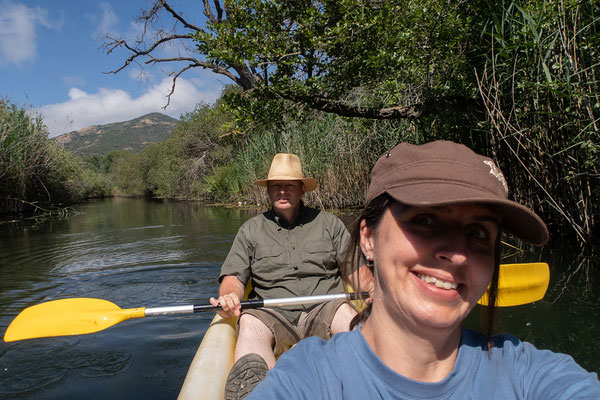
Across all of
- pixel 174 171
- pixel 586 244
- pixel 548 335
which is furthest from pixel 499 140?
pixel 174 171

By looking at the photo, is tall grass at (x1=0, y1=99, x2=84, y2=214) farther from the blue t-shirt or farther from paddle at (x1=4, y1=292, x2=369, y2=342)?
the blue t-shirt

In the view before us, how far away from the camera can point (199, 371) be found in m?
1.91

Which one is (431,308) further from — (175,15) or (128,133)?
(128,133)

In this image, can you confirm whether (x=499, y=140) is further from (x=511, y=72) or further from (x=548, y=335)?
(x=548, y=335)

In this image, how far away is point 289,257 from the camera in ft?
8.75

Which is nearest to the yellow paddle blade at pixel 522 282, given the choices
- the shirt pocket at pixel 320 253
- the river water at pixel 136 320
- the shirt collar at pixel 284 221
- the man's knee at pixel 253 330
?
the river water at pixel 136 320

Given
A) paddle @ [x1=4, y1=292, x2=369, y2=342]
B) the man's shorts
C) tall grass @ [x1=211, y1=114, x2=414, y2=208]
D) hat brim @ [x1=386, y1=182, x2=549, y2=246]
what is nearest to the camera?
hat brim @ [x1=386, y1=182, x2=549, y2=246]

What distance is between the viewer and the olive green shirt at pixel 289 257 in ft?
8.64

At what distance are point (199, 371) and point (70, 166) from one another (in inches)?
587

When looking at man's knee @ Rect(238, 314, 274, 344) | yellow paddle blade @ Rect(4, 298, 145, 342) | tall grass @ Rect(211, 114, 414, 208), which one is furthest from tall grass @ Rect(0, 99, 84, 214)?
man's knee @ Rect(238, 314, 274, 344)

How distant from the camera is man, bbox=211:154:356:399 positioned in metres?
2.32

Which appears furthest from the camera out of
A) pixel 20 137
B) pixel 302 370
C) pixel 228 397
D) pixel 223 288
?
pixel 20 137

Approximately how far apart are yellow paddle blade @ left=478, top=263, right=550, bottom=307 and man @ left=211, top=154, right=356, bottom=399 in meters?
0.98

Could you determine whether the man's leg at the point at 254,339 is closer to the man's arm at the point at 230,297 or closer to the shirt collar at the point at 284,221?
the man's arm at the point at 230,297
